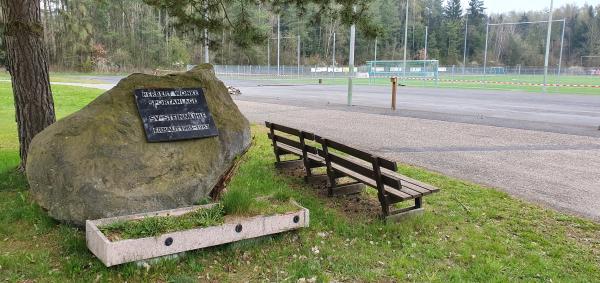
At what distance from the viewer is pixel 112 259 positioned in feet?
12.7

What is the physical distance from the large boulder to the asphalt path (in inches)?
166

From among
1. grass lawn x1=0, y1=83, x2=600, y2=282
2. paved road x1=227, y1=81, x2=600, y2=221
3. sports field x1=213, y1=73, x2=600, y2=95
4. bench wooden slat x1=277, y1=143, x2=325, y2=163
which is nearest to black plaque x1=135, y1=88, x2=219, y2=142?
grass lawn x1=0, y1=83, x2=600, y2=282

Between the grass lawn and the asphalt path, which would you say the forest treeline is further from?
the grass lawn

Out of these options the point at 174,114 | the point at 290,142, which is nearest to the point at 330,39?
the point at 290,142

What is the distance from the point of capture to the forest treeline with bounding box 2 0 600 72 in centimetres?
7012

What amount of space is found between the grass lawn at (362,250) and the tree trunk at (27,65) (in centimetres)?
86

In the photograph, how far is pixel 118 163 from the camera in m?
4.70

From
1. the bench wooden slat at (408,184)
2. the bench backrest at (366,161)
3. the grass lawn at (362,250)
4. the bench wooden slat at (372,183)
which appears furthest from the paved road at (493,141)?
the bench backrest at (366,161)

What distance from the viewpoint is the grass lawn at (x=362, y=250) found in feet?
13.7

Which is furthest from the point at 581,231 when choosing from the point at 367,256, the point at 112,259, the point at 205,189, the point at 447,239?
Result: the point at 112,259

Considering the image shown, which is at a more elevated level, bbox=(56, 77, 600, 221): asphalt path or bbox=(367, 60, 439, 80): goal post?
bbox=(367, 60, 439, 80): goal post

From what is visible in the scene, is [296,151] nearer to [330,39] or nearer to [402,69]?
[402,69]

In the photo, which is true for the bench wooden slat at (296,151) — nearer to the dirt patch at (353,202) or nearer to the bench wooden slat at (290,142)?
the bench wooden slat at (290,142)

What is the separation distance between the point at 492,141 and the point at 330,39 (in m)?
79.7
